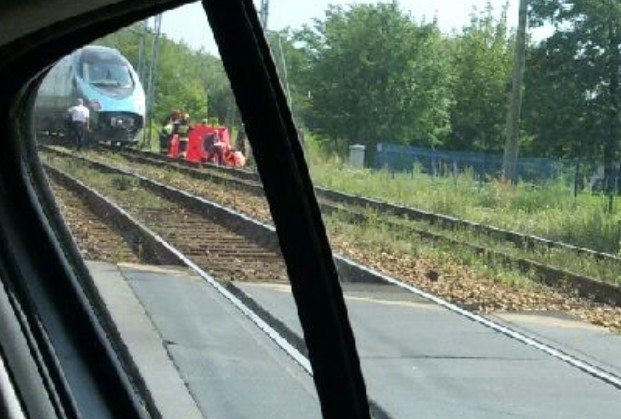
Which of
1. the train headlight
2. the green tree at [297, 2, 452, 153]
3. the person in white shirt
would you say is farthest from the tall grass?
the train headlight

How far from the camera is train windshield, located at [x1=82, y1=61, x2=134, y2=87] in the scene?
242 centimetres

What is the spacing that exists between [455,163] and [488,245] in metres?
2.57

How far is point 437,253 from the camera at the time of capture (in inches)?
227

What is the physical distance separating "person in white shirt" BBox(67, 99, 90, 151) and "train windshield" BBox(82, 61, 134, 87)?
12 centimetres

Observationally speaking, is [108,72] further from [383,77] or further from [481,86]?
[481,86]

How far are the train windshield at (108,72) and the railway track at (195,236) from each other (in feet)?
0.82

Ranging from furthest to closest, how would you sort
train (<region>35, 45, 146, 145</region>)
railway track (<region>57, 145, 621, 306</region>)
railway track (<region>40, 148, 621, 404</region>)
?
railway track (<region>57, 145, 621, 306</region>) → railway track (<region>40, 148, 621, 404</region>) → train (<region>35, 45, 146, 145</region>)

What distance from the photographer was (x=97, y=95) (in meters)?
4.09

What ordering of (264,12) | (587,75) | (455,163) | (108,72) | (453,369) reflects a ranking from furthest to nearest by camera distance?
(453,369)
(455,163)
(108,72)
(587,75)
(264,12)

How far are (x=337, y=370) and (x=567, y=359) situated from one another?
2.35 meters

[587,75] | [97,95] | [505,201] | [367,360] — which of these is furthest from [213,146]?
[505,201]

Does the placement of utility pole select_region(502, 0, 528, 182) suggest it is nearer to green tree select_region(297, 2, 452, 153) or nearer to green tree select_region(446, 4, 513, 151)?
green tree select_region(446, 4, 513, 151)

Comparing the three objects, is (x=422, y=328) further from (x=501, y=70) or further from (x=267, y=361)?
(x=501, y=70)

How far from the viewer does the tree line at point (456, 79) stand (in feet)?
8.64
